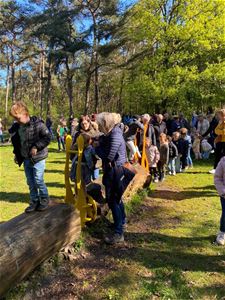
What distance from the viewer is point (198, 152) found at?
1449 centimetres

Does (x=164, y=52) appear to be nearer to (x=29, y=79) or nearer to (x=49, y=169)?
A: (x=49, y=169)

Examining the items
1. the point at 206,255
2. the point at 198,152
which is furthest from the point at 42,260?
the point at 198,152

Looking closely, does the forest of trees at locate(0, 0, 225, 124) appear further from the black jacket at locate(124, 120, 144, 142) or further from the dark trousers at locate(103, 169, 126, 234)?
the dark trousers at locate(103, 169, 126, 234)

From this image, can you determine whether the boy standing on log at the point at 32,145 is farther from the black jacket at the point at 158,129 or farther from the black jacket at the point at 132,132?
the black jacket at the point at 158,129

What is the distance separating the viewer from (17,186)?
929 centimetres

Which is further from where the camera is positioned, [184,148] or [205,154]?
[205,154]

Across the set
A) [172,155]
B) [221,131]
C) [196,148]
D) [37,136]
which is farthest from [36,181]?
[196,148]

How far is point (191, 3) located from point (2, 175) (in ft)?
54.3

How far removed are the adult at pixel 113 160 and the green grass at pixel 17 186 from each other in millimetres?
2161

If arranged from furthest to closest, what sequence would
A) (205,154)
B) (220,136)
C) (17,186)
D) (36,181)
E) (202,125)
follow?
(202,125), (205,154), (17,186), (220,136), (36,181)

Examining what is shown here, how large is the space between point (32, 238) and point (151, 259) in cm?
171

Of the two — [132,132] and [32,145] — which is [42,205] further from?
[132,132]

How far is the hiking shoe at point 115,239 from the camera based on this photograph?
205 inches

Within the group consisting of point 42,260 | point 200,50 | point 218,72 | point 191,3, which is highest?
point 191,3
